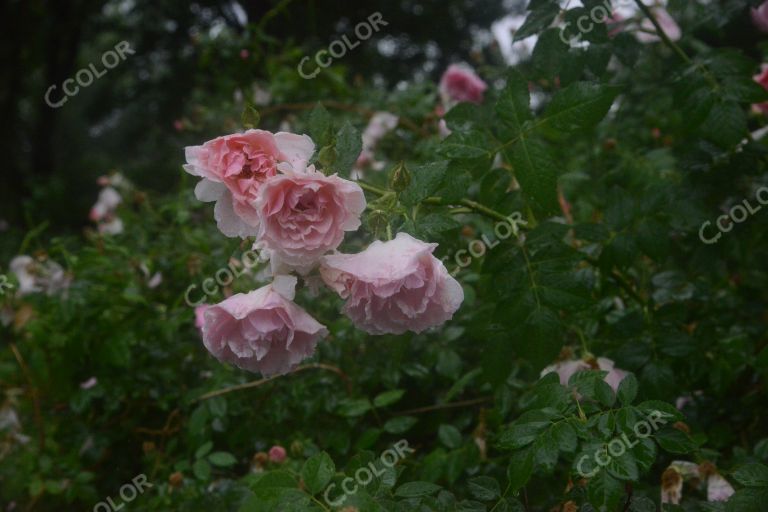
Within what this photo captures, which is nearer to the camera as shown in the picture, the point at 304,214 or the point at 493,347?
the point at 304,214

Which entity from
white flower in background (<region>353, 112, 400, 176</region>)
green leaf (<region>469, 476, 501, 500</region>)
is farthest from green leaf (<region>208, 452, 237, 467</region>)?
white flower in background (<region>353, 112, 400, 176</region>)

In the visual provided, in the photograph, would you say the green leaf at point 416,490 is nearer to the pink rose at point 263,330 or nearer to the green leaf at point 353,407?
the pink rose at point 263,330

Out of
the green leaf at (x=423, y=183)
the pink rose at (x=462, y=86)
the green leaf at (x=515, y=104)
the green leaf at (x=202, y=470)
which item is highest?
the green leaf at (x=423, y=183)

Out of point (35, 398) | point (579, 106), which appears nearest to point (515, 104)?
point (579, 106)

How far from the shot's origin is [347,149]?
88cm

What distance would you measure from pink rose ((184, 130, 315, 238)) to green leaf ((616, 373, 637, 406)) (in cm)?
45

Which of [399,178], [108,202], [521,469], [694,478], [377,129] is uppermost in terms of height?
[399,178]

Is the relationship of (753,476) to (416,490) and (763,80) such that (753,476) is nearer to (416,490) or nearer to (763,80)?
(416,490)

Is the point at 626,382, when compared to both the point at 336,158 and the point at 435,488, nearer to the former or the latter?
the point at 435,488

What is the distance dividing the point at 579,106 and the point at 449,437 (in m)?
0.61

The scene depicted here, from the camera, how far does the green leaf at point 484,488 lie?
82 cm

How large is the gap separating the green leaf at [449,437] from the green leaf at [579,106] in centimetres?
57

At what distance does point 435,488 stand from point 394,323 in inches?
7.8

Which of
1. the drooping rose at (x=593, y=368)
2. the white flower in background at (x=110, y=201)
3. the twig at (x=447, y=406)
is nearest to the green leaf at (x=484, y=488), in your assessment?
the drooping rose at (x=593, y=368)
